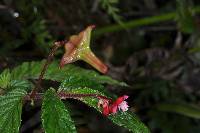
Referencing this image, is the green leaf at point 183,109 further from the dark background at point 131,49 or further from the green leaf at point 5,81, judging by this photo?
the green leaf at point 5,81

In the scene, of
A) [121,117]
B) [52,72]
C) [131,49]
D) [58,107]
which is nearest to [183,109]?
[131,49]

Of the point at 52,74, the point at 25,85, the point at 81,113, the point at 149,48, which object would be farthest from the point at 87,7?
the point at 25,85

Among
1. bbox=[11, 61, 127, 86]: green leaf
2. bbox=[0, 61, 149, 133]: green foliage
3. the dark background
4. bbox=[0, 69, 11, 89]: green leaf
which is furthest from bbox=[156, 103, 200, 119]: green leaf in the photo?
bbox=[0, 69, 11, 89]: green leaf

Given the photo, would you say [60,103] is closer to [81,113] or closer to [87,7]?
[81,113]

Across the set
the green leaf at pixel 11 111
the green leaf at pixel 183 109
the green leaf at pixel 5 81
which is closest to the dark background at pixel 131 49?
the green leaf at pixel 183 109

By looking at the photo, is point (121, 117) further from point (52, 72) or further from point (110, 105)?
point (52, 72)

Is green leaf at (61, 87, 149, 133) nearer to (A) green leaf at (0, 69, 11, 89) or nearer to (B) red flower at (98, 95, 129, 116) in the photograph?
(B) red flower at (98, 95, 129, 116)
